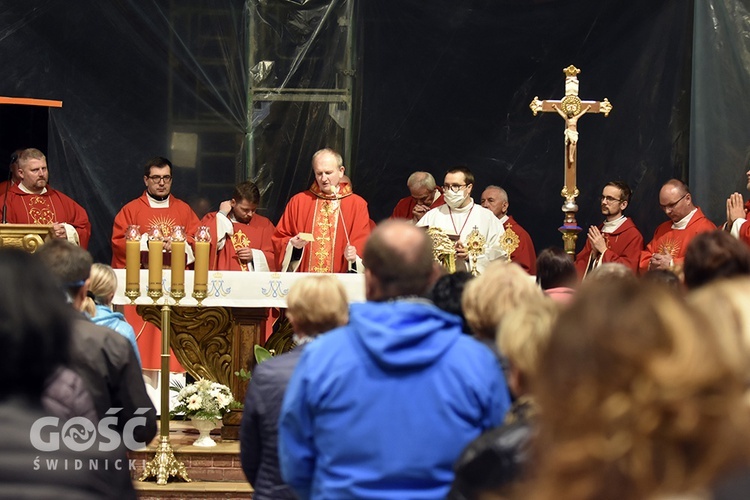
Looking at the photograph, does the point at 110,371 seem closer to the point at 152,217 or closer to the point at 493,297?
the point at 493,297

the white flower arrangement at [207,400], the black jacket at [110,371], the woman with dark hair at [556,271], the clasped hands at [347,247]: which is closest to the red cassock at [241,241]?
the clasped hands at [347,247]

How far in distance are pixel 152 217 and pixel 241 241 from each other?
0.86 metres

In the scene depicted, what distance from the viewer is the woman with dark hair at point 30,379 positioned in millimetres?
2225

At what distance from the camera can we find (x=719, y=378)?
1436mm

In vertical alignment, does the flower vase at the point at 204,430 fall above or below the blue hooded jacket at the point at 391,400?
below

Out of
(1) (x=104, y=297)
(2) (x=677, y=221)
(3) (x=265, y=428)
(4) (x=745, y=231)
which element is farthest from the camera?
(2) (x=677, y=221)

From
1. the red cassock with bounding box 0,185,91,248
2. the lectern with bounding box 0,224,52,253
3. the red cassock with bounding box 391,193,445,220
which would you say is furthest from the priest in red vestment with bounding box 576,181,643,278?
the lectern with bounding box 0,224,52,253

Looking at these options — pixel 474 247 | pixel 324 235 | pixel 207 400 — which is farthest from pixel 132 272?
pixel 324 235

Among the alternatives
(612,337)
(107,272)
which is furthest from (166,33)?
(612,337)

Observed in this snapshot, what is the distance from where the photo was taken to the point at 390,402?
9.48 ft

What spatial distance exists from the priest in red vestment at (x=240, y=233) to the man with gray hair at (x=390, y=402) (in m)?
6.17

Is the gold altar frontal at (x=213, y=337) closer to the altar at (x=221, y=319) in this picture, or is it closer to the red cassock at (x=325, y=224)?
the altar at (x=221, y=319)

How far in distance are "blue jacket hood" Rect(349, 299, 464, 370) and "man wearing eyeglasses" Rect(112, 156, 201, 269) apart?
6.44 m

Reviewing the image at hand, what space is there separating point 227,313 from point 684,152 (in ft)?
15.1
